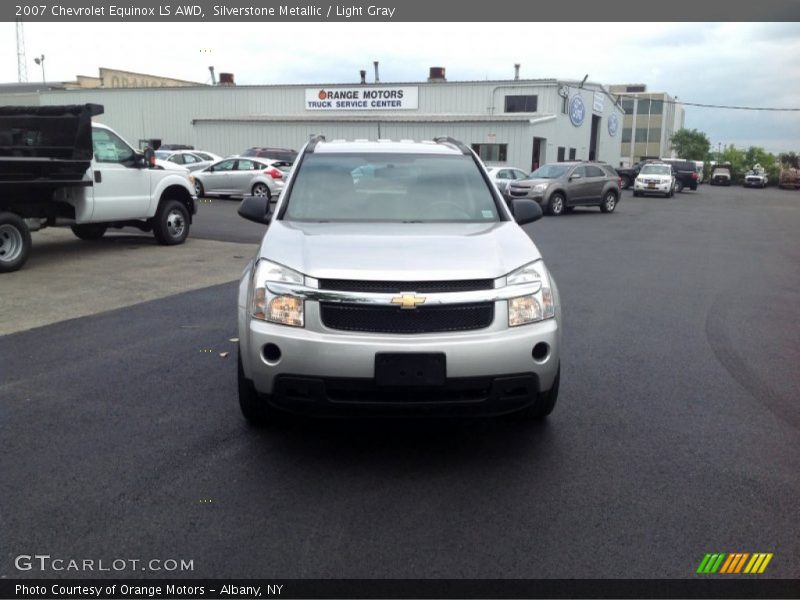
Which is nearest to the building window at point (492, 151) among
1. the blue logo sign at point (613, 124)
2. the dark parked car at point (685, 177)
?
the dark parked car at point (685, 177)

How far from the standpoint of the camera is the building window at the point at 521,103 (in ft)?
134

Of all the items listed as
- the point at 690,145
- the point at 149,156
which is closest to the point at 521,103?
the point at 149,156

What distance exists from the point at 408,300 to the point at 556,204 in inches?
817

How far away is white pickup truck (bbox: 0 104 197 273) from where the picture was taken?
396 inches

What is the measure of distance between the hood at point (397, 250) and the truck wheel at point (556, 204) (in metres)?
19.2

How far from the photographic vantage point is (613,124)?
54.3 metres

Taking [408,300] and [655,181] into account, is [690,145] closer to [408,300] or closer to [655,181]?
[655,181]

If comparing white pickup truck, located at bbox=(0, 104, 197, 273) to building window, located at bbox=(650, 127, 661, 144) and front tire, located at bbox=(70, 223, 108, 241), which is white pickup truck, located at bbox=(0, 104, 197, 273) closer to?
front tire, located at bbox=(70, 223, 108, 241)

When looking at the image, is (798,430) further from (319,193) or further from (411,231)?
(319,193)

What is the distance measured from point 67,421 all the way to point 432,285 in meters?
2.56

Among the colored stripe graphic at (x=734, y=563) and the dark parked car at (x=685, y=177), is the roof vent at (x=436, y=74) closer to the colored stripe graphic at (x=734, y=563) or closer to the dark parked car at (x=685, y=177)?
the dark parked car at (x=685, y=177)

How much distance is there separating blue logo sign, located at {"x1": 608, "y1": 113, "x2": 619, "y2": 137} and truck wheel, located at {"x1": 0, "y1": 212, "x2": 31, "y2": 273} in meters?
48.9

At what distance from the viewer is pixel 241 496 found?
3.67 m

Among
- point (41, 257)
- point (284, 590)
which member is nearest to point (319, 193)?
point (284, 590)
